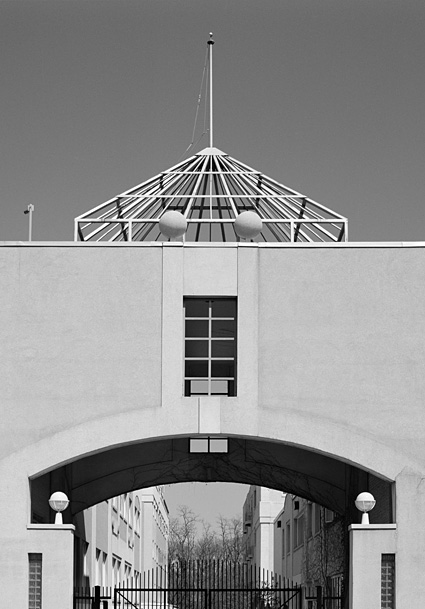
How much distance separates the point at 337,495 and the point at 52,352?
10.0 m

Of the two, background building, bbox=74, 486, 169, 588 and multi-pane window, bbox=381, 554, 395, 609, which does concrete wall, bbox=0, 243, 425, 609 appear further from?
background building, bbox=74, 486, 169, 588

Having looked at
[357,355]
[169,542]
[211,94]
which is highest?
[211,94]

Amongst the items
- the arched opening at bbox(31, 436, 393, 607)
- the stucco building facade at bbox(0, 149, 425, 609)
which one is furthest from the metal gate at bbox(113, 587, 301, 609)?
the stucco building facade at bbox(0, 149, 425, 609)

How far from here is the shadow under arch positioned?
90.6 ft

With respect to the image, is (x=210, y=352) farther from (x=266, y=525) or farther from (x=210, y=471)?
(x=266, y=525)

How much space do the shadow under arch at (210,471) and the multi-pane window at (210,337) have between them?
2200mm

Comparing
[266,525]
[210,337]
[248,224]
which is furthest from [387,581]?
[266,525]

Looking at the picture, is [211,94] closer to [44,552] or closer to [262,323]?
[262,323]

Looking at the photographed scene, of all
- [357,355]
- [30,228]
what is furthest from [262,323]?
[30,228]

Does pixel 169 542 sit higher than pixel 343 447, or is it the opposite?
pixel 343 447

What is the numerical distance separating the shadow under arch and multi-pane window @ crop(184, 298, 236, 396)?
220cm

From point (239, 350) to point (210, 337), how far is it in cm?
65

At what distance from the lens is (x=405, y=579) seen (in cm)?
2091

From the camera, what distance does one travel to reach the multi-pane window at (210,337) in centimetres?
2258
